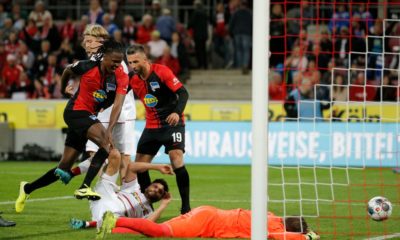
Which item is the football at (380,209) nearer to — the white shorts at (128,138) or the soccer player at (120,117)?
the soccer player at (120,117)

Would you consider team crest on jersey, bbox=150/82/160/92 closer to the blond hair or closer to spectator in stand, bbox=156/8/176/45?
the blond hair

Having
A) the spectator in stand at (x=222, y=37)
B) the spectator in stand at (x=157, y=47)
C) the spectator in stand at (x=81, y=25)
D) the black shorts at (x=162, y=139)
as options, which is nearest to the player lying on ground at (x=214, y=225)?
the black shorts at (x=162, y=139)

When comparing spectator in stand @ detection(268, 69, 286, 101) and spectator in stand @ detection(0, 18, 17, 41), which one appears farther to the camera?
spectator in stand @ detection(0, 18, 17, 41)

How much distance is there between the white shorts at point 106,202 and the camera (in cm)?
1022

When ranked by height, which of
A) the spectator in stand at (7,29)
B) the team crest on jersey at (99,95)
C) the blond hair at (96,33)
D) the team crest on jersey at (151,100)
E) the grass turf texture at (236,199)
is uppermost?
the spectator in stand at (7,29)

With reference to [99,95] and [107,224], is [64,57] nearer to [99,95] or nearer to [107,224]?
[99,95]

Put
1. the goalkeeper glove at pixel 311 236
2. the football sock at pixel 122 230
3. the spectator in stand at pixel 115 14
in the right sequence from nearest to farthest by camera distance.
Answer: the goalkeeper glove at pixel 311 236, the football sock at pixel 122 230, the spectator in stand at pixel 115 14

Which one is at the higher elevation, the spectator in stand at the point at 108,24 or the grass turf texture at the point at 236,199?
the spectator in stand at the point at 108,24

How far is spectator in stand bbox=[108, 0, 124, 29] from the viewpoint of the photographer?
86.1 ft

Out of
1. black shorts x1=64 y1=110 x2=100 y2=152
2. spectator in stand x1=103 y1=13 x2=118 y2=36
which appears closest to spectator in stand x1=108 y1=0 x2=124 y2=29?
spectator in stand x1=103 y1=13 x2=118 y2=36

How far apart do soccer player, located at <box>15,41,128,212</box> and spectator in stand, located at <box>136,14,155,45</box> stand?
47.2ft

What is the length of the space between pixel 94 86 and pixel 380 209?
3.45m

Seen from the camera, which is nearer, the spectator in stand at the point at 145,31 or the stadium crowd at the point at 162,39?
the stadium crowd at the point at 162,39

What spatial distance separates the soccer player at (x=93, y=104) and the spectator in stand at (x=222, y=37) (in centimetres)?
1525
